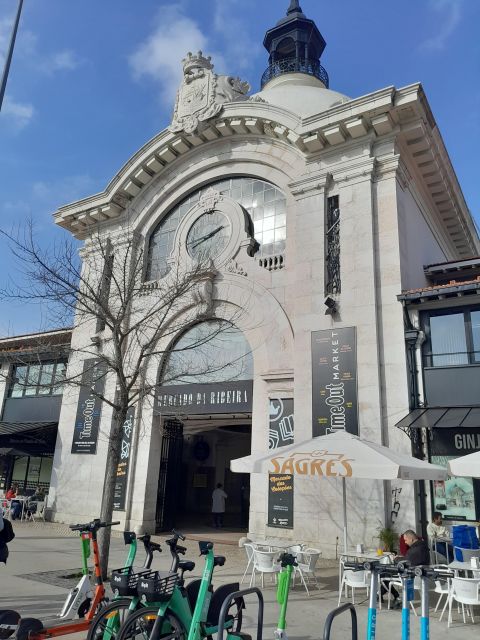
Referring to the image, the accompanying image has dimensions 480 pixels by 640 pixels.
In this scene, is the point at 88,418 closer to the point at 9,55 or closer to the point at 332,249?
the point at 332,249

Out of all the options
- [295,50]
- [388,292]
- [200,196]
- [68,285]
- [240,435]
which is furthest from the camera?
[295,50]

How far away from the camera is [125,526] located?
647 inches

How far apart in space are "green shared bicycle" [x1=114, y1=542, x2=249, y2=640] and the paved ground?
165cm

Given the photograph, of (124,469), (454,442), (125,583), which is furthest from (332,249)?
(125,583)

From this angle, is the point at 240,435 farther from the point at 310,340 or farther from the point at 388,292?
the point at 388,292

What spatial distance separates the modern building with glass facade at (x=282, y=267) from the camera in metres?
13.4

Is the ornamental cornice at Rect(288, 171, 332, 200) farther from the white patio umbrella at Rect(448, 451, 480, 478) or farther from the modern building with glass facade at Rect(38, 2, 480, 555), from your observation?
the white patio umbrella at Rect(448, 451, 480, 478)

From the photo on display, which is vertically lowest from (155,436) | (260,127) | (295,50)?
(155,436)

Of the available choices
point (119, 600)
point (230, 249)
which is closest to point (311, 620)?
point (119, 600)

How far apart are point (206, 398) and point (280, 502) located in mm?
4308

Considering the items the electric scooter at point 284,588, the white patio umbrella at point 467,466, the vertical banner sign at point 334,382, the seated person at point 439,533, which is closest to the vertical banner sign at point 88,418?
the vertical banner sign at point 334,382

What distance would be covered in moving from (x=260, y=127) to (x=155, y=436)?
11.7 m

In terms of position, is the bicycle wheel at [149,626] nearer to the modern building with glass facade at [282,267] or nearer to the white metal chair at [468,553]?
the white metal chair at [468,553]

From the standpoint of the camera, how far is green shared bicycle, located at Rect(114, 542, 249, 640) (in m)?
4.75
